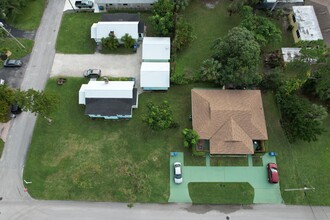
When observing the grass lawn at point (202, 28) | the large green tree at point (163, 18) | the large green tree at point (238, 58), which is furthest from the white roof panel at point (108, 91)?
the large green tree at point (238, 58)

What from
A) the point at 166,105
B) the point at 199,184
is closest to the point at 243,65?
the point at 166,105

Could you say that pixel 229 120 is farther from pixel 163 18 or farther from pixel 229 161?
pixel 163 18

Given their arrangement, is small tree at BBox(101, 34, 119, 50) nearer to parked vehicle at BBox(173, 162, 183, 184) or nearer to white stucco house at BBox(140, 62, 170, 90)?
white stucco house at BBox(140, 62, 170, 90)

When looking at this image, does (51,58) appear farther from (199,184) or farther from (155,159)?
(199,184)

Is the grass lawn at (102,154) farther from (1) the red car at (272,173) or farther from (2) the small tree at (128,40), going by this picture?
(1) the red car at (272,173)

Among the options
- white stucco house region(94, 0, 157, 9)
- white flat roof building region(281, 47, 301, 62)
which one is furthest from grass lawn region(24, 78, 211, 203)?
white stucco house region(94, 0, 157, 9)

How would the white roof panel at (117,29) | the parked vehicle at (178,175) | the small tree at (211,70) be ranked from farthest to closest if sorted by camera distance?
the white roof panel at (117,29)
the small tree at (211,70)
the parked vehicle at (178,175)
